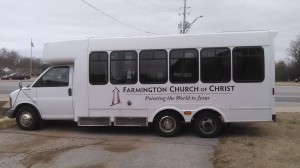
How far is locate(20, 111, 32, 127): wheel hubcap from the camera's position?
37.8 ft

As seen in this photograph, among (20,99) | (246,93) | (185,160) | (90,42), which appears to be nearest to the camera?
(185,160)

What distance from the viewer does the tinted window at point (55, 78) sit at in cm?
1128

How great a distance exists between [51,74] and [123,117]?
2552mm

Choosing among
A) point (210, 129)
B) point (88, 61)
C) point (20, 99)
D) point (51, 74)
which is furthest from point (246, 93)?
point (20, 99)

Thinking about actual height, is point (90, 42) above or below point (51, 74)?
above

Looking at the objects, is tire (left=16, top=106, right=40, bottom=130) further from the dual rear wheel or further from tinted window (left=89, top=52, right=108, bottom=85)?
the dual rear wheel

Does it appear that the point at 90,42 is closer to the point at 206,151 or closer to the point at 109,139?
the point at 109,139

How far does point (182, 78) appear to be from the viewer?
10.4 metres

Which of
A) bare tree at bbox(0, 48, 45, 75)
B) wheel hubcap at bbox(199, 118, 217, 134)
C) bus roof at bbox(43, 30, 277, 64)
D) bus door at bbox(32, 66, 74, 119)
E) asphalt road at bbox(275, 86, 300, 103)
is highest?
bare tree at bbox(0, 48, 45, 75)

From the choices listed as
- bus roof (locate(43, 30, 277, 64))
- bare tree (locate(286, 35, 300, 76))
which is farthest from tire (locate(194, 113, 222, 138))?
bare tree (locate(286, 35, 300, 76))

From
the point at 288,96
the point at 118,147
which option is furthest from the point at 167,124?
the point at 288,96

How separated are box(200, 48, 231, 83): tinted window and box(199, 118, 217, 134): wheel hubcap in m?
1.05

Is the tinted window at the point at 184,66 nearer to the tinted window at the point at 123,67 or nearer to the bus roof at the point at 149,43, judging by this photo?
the bus roof at the point at 149,43

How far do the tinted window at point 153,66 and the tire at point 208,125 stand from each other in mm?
1404
